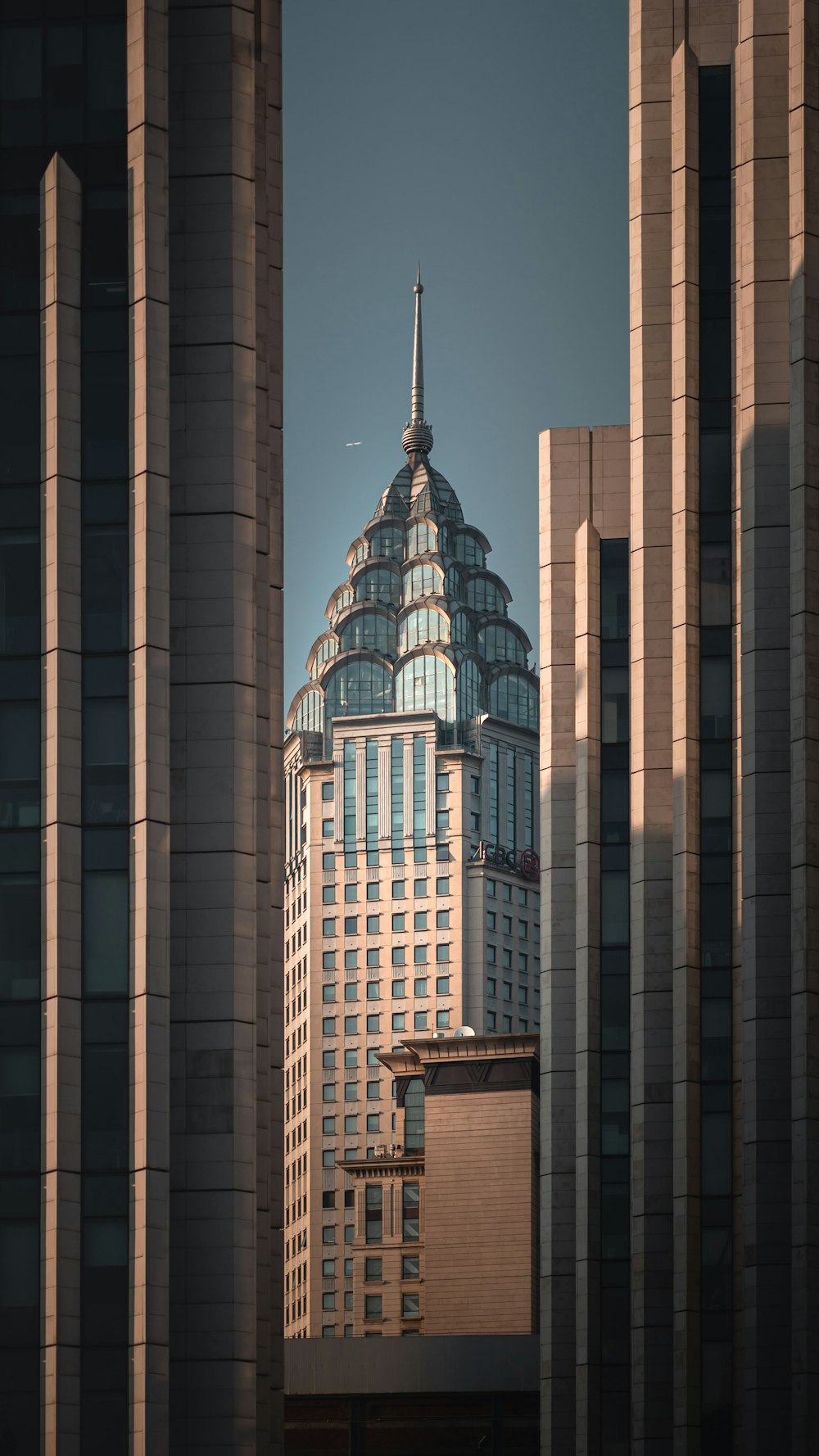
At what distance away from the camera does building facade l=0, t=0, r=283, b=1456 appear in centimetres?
5625

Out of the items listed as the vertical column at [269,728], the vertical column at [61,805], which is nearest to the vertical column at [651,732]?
the vertical column at [269,728]

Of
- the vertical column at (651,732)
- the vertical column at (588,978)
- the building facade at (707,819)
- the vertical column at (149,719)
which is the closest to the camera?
the vertical column at (149,719)

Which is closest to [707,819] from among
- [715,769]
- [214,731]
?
[715,769]

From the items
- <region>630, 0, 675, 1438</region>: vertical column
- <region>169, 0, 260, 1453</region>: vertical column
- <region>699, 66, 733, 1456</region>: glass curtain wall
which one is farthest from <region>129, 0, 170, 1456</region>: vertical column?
<region>630, 0, 675, 1438</region>: vertical column

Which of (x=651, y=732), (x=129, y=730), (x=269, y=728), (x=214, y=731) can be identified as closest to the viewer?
(x=129, y=730)

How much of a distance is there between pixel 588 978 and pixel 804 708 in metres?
18.0

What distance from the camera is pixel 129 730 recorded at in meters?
59.1

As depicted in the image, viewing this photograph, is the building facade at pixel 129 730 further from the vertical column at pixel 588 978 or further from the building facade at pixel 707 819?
the vertical column at pixel 588 978

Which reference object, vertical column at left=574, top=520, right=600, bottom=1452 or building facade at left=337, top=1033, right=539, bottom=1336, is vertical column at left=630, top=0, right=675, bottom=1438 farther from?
building facade at left=337, top=1033, right=539, bottom=1336

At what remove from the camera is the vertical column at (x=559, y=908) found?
87.0 meters

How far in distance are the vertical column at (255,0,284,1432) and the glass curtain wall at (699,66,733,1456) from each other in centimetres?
1183

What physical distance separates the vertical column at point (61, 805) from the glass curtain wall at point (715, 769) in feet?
73.2

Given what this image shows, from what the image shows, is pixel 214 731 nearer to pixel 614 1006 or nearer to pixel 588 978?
pixel 588 978

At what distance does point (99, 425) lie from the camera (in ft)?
198
